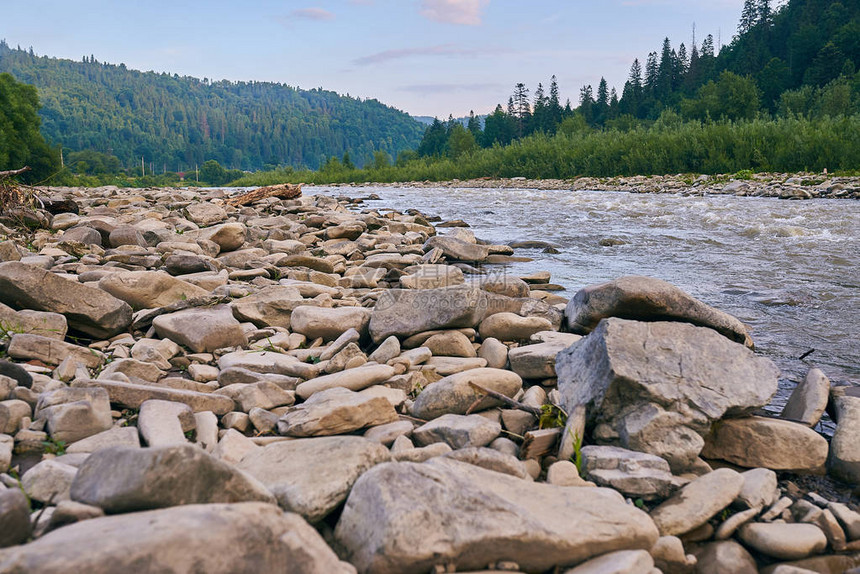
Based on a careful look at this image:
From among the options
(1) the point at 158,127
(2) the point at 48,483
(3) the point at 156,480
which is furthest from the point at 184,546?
(1) the point at 158,127

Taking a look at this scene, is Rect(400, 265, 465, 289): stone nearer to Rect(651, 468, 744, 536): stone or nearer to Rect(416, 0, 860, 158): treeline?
Rect(651, 468, 744, 536): stone

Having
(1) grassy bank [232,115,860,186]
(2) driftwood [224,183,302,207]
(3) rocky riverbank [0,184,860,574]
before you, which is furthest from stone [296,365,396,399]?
(1) grassy bank [232,115,860,186]

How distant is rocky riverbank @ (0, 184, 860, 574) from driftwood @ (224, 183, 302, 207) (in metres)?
9.04

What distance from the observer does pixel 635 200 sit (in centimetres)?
1588

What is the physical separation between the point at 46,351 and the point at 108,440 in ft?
3.64

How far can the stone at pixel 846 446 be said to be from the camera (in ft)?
7.13

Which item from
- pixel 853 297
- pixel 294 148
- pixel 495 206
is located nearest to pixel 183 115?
pixel 294 148

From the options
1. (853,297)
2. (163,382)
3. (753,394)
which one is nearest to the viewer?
(753,394)

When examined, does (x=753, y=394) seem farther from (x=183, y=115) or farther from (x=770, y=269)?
(x=183, y=115)

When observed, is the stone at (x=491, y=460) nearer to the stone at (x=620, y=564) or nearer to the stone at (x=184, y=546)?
the stone at (x=620, y=564)

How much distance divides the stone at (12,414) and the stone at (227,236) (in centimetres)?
445

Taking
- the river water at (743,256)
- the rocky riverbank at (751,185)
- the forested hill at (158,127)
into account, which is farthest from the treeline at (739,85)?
the forested hill at (158,127)

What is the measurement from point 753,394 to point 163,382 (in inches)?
102

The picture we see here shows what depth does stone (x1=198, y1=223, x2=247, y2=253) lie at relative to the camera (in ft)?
21.1
